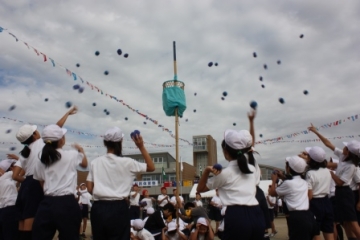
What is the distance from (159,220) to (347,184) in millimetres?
3434

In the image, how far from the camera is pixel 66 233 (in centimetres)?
344

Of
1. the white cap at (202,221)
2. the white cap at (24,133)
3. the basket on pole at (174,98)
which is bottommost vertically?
the white cap at (202,221)

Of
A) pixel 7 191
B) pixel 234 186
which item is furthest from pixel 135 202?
pixel 234 186

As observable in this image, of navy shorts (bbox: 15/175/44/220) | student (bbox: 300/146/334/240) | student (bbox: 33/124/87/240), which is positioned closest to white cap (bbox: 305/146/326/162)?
student (bbox: 300/146/334/240)

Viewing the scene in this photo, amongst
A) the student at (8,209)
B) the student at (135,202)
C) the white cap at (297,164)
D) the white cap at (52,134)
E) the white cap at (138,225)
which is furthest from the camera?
the student at (135,202)

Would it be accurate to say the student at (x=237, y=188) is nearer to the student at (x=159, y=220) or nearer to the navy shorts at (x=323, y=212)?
the navy shorts at (x=323, y=212)

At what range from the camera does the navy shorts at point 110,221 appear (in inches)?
136

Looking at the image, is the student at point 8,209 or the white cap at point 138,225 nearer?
the student at point 8,209

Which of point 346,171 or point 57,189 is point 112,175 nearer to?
point 57,189

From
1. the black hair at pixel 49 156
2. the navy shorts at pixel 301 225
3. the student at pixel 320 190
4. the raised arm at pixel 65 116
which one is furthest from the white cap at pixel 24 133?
the student at pixel 320 190

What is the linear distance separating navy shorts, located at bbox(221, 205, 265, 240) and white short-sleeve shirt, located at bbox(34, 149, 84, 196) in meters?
1.70

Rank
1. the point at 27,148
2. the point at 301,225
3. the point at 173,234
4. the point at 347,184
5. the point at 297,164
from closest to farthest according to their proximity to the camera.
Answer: the point at 27,148 < the point at 301,225 < the point at 297,164 < the point at 347,184 < the point at 173,234

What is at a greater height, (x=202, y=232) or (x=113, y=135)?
(x=113, y=135)

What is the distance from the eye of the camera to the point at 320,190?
5234 mm
